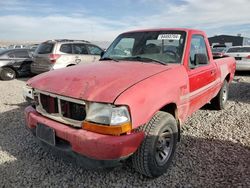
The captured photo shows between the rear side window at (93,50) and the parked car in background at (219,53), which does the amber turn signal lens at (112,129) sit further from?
the rear side window at (93,50)

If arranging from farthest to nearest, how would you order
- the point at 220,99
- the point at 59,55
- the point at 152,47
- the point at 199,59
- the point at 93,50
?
the point at 93,50
the point at 59,55
the point at 220,99
the point at 152,47
the point at 199,59

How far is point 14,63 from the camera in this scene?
1204 cm

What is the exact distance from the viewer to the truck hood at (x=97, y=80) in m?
2.56

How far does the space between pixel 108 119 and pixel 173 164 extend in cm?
143

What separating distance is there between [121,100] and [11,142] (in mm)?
2603

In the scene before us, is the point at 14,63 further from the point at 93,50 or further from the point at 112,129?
the point at 112,129

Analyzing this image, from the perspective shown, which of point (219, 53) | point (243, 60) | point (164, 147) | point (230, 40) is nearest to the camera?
point (164, 147)

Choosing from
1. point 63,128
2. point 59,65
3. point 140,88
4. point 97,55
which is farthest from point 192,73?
point 97,55

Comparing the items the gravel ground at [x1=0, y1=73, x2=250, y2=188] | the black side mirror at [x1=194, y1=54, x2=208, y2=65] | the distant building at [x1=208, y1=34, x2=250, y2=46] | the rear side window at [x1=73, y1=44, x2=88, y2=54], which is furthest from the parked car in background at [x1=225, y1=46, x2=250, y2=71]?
the distant building at [x1=208, y1=34, x2=250, y2=46]

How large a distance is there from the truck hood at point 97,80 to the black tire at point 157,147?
0.53 m

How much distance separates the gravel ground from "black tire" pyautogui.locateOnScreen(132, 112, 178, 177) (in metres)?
0.19

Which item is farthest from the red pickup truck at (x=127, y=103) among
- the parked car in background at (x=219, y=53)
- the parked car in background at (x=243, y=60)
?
the parked car in background at (x=243, y=60)

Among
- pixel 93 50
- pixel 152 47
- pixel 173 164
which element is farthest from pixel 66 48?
pixel 173 164

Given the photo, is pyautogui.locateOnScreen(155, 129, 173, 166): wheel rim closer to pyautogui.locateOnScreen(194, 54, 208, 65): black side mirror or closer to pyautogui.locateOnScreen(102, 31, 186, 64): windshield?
pyautogui.locateOnScreen(102, 31, 186, 64): windshield
